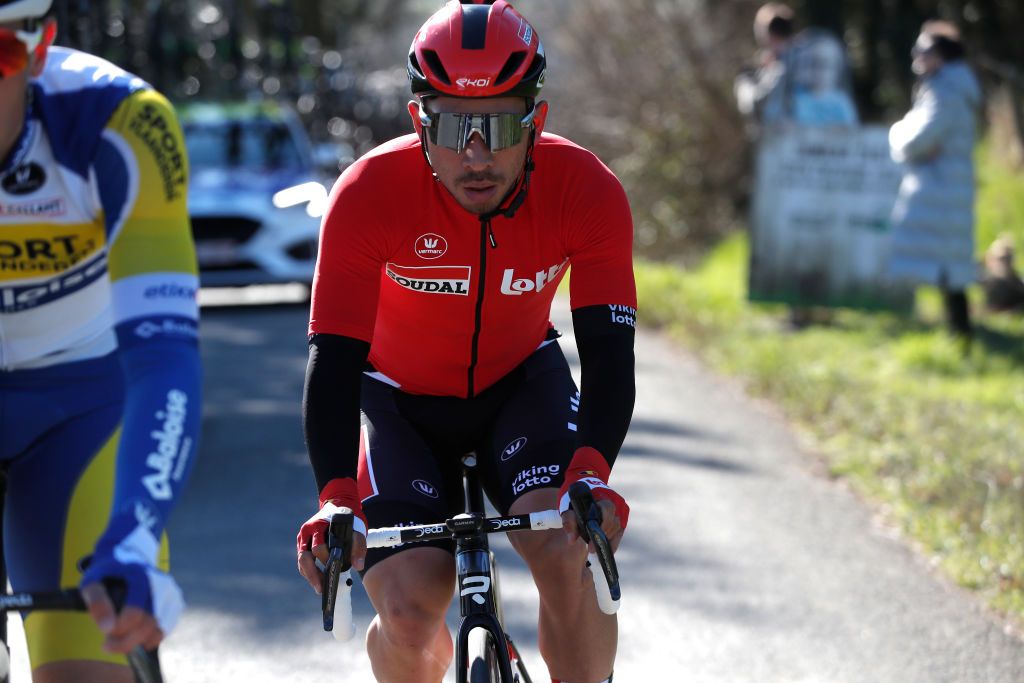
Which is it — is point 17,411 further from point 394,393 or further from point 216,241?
point 216,241

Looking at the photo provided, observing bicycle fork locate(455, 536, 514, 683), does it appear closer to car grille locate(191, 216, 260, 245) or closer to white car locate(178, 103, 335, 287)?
white car locate(178, 103, 335, 287)

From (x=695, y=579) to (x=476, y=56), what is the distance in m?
3.33

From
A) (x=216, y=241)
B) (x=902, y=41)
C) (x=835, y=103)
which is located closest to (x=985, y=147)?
(x=902, y=41)

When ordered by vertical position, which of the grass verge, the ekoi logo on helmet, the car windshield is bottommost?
the grass verge

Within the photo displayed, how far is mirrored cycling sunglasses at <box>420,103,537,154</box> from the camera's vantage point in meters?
3.42

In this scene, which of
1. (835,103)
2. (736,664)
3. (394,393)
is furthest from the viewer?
(835,103)

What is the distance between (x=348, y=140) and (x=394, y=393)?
18.9m

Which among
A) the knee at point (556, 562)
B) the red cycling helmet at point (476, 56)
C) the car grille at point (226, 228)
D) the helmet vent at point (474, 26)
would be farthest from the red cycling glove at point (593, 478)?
the car grille at point (226, 228)

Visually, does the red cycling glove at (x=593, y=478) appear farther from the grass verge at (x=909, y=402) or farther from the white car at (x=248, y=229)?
the white car at (x=248, y=229)

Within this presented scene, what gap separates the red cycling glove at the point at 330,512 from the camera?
3.13 meters

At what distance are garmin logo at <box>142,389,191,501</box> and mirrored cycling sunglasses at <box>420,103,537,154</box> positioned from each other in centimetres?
107

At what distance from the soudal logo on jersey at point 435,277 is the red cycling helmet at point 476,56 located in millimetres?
467

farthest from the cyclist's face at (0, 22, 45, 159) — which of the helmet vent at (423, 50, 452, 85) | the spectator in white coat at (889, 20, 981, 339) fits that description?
the spectator in white coat at (889, 20, 981, 339)

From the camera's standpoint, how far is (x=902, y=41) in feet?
59.2
